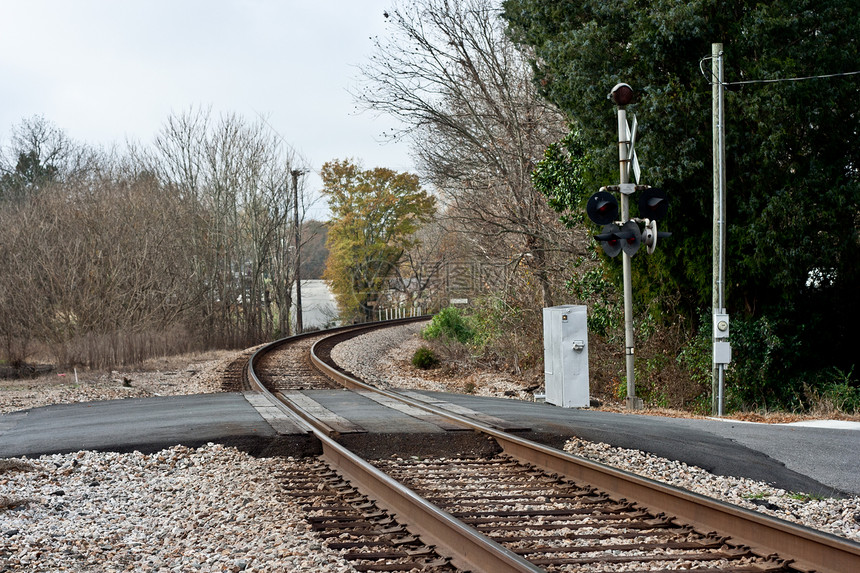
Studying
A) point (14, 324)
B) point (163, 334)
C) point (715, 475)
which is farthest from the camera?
point (163, 334)

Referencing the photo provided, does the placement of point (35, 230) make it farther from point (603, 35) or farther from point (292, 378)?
point (603, 35)

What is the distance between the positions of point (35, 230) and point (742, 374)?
21619 millimetres

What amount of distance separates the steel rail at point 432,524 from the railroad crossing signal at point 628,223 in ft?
21.6

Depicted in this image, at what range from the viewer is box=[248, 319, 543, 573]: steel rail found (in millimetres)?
4551

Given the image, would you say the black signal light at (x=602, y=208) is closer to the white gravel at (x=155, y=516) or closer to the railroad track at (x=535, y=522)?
the railroad track at (x=535, y=522)

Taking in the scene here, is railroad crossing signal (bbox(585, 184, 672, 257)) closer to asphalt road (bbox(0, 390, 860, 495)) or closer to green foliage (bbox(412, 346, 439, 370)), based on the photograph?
asphalt road (bbox(0, 390, 860, 495))

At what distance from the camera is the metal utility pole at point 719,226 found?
1411cm

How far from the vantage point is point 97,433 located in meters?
9.91

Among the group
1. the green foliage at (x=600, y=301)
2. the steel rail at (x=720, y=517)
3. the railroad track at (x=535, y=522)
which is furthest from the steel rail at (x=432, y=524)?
the green foliage at (x=600, y=301)

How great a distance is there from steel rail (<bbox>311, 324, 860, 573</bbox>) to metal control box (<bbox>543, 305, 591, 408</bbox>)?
541 cm

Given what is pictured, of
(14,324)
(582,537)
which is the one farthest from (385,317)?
(582,537)

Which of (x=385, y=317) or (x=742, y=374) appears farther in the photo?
(x=385, y=317)

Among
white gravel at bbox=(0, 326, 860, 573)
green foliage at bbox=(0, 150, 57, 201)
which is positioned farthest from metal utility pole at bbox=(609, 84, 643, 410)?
green foliage at bbox=(0, 150, 57, 201)

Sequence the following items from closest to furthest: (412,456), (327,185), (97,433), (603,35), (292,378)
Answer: (412,456), (97,433), (603,35), (292,378), (327,185)
